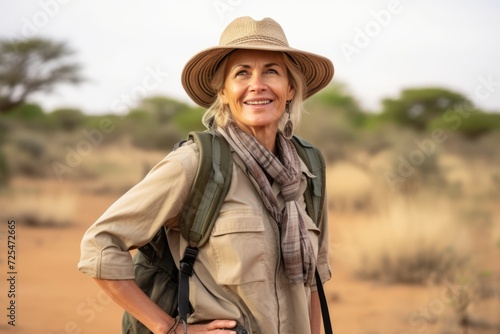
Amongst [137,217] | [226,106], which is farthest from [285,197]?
[137,217]

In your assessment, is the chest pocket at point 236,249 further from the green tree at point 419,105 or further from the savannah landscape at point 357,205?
the green tree at point 419,105

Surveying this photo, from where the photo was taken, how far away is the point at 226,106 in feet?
7.68

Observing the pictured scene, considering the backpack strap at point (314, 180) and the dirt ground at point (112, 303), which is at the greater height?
the dirt ground at point (112, 303)

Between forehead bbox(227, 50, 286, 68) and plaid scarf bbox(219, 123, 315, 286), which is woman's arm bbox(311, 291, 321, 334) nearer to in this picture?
plaid scarf bbox(219, 123, 315, 286)

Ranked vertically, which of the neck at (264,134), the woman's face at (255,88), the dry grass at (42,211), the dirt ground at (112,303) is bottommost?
the neck at (264,134)

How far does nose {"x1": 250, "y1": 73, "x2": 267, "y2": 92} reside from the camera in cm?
221

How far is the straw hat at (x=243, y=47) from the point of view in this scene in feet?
7.33

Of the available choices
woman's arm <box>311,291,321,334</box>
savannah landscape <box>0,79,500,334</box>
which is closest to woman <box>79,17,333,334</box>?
woman's arm <box>311,291,321,334</box>

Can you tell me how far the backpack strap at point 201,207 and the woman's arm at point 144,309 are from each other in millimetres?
62

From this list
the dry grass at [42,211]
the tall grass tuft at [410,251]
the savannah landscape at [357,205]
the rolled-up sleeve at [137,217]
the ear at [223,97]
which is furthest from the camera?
the dry grass at [42,211]

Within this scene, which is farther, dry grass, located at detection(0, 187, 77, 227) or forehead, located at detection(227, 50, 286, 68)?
dry grass, located at detection(0, 187, 77, 227)

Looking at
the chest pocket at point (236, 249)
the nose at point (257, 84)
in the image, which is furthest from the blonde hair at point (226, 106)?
the chest pocket at point (236, 249)

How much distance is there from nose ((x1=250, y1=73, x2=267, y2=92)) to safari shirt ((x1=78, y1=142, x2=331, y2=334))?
0.86 ft

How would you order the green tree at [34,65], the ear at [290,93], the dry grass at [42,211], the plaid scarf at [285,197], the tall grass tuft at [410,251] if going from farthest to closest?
1. the green tree at [34,65]
2. the dry grass at [42,211]
3. the tall grass tuft at [410,251]
4. the ear at [290,93]
5. the plaid scarf at [285,197]
